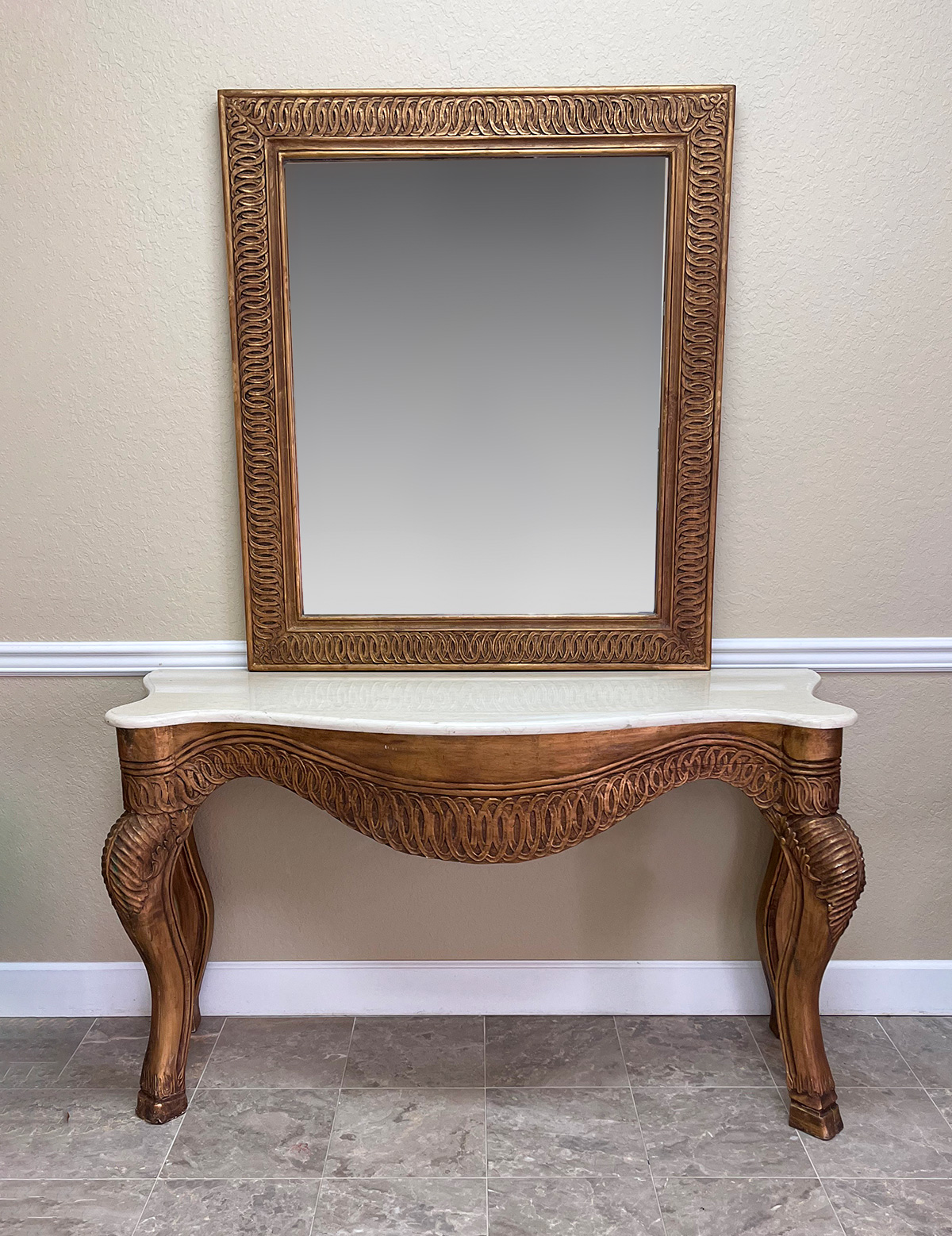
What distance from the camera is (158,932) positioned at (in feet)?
6.36

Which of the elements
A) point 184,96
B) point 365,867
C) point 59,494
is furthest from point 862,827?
point 184,96

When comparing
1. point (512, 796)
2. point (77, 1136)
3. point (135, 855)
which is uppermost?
point (512, 796)

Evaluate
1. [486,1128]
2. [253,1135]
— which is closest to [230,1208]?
[253,1135]

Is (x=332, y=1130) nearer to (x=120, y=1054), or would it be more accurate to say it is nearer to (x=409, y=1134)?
(x=409, y=1134)

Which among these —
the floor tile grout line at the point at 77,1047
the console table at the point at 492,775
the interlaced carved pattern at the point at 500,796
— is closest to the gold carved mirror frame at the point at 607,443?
the console table at the point at 492,775

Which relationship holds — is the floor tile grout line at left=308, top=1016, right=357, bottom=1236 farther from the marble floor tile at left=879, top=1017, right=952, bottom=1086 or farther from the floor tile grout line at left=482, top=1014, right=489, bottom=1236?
the marble floor tile at left=879, top=1017, right=952, bottom=1086

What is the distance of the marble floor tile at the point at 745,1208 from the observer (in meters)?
1.66

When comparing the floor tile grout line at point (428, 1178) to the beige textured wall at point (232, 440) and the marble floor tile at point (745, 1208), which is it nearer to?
the marble floor tile at point (745, 1208)

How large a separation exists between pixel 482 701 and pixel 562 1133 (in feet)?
2.89

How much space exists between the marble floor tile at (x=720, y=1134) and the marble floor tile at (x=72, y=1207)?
974 mm

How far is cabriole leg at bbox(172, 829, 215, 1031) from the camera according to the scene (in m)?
2.17

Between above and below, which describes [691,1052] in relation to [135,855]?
below

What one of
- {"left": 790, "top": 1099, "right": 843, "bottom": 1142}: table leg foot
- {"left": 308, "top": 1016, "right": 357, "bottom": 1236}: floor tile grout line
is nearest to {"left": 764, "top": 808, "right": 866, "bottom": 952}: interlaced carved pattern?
{"left": 790, "top": 1099, "right": 843, "bottom": 1142}: table leg foot

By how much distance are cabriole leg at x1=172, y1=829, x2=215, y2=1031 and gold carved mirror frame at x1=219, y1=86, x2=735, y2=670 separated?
48cm
